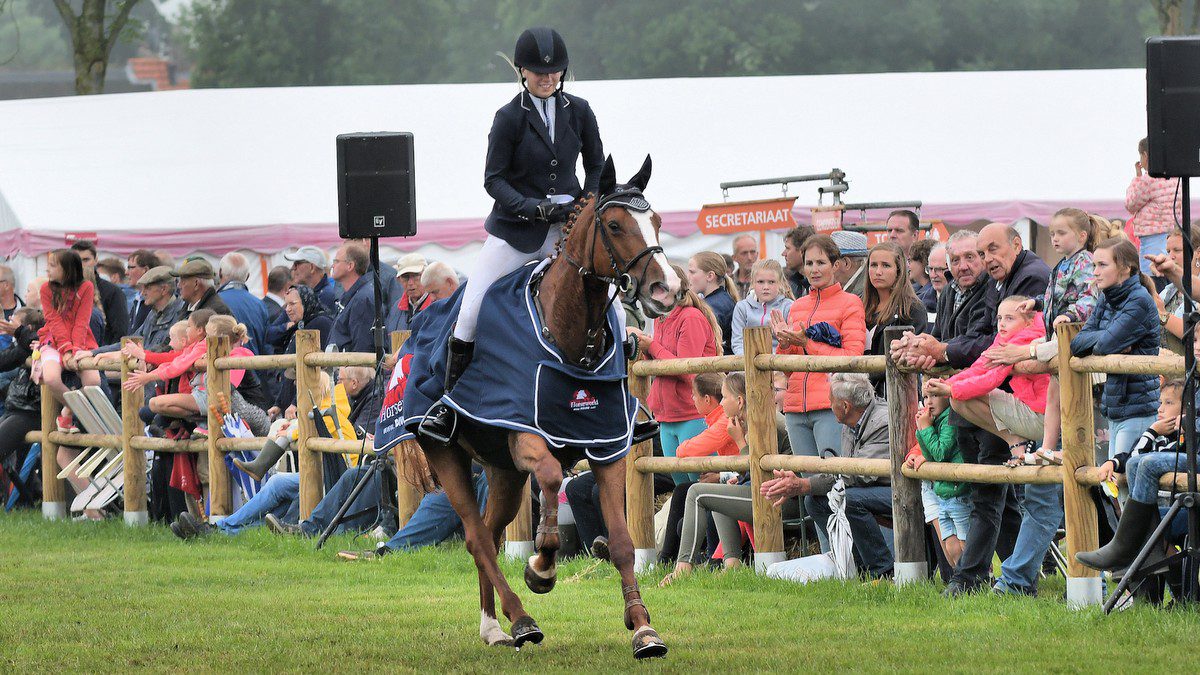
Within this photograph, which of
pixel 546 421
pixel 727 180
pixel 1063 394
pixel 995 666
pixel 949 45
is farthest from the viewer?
pixel 949 45

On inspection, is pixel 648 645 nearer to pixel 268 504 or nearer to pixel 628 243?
pixel 628 243

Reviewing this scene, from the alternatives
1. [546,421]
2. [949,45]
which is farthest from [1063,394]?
[949,45]

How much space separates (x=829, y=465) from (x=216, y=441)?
6.17 m

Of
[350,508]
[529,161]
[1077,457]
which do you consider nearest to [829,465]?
[1077,457]

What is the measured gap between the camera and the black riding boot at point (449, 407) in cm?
735

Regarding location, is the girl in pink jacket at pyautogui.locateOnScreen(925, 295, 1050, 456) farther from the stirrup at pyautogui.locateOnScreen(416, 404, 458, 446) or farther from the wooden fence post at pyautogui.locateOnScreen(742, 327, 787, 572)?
the stirrup at pyautogui.locateOnScreen(416, 404, 458, 446)

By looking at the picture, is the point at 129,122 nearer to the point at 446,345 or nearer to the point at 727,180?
the point at 727,180

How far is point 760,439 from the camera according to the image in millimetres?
9203

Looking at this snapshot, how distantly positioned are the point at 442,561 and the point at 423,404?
305 cm

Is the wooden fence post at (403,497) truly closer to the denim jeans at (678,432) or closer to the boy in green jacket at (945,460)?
the denim jeans at (678,432)

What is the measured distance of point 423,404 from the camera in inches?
298

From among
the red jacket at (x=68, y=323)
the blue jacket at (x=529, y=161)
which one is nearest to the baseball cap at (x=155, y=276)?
the red jacket at (x=68, y=323)

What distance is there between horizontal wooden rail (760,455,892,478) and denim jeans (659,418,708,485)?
121 centimetres

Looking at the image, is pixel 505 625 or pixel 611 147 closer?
pixel 505 625
